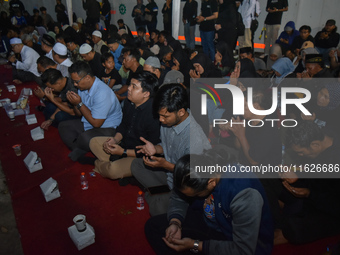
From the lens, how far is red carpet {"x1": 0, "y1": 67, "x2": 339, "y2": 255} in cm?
226

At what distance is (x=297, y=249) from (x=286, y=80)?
9.78 feet

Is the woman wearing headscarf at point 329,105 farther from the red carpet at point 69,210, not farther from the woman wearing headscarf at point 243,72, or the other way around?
the red carpet at point 69,210

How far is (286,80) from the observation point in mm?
4375

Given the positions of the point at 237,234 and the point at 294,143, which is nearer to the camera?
the point at 237,234

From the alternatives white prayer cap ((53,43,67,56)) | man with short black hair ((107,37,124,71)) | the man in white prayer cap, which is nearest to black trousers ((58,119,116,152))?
white prayer cap ((53,43,67,56))

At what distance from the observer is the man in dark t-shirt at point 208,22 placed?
661 cm

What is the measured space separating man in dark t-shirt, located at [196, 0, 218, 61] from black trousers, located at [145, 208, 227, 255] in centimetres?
577

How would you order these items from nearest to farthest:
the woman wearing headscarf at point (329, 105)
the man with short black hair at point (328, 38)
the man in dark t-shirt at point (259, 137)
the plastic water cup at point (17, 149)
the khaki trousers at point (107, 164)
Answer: the man in dark t-shirt at point (259, 137)
the khaki trousers at point (107, 164)
the woman wearing headscarf at point (329, 105)
the plastic water cup at point (17, 149)
the man with short black hair at point (328, 38)

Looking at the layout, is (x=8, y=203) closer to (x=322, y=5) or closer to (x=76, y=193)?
(x=76, y=193)

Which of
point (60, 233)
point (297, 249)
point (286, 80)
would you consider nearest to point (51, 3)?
point (286, 80)

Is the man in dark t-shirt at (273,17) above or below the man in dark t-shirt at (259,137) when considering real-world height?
above

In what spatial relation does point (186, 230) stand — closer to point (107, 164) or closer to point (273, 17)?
point (107, 164)

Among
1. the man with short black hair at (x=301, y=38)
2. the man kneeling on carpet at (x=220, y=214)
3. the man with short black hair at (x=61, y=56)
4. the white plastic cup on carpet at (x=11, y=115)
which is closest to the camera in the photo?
the man kneeling on carpet at (x=220, y=214)

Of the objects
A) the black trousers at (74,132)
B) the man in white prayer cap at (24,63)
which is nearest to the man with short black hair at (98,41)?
the man in white prayer cap at (24,63)
